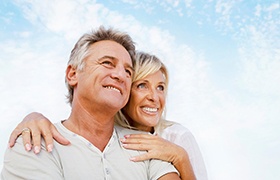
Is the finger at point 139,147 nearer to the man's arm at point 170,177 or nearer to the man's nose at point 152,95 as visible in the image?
the man's arm at point 170,177

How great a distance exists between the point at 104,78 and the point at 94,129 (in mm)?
455

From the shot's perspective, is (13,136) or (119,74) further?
(119,74)

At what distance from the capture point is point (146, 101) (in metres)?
3.62

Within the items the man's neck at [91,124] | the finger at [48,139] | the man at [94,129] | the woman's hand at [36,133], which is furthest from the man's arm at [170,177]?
the finger at [48,139]

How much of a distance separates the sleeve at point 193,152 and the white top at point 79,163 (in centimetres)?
75

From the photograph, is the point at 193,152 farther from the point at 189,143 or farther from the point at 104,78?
the point at 104,78

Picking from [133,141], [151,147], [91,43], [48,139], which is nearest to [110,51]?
[91,43]

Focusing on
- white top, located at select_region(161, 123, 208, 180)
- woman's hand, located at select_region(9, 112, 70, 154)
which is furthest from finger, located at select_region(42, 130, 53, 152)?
white top, located at select_region(161, 123, 208, 180)

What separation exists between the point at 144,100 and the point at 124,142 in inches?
29.0

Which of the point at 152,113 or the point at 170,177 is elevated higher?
the point at 152,113

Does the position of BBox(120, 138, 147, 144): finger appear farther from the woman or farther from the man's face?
the man's face

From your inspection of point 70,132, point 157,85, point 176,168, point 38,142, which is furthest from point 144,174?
point 157,85

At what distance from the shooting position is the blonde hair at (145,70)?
3576mm

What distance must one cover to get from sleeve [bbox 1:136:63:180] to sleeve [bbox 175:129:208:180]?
156cm
